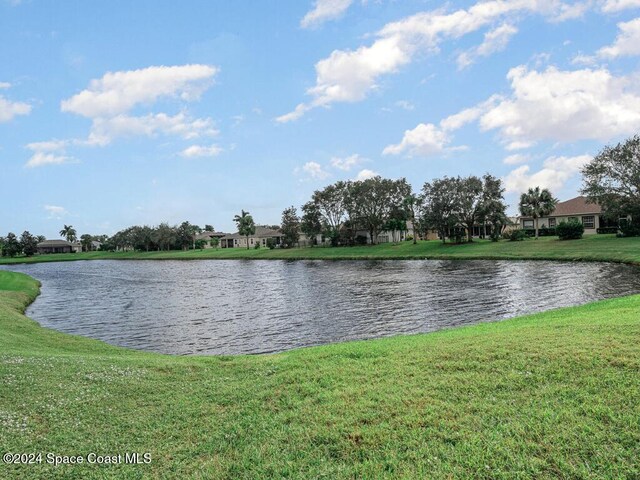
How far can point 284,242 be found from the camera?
11294cm

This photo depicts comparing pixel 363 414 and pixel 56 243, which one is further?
pixel 56 243

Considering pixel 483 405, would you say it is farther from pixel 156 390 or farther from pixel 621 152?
pixel 621 152

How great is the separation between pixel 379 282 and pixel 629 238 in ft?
138

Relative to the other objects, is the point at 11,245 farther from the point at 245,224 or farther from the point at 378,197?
the point at 378,197

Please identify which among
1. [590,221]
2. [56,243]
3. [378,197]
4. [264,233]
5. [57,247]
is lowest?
[590,221]

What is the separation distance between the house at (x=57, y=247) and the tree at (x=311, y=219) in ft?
426

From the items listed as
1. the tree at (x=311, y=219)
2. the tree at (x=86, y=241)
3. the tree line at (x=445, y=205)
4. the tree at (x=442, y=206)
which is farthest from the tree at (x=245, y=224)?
the tree at (x=86, y=241)

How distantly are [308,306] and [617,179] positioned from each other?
191ft

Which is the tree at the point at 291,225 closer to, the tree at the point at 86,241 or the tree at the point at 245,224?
the tree at the point at 245,224

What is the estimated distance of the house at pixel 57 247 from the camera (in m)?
177

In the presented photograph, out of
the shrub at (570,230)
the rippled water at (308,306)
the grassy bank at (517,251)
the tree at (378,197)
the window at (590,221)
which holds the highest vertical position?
the tree at (378,197)

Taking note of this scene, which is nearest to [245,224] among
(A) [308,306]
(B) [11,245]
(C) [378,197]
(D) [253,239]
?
(D) [253,239]

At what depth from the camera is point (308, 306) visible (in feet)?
89.7

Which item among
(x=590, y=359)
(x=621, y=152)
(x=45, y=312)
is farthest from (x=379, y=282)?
(x=621, y=152)
